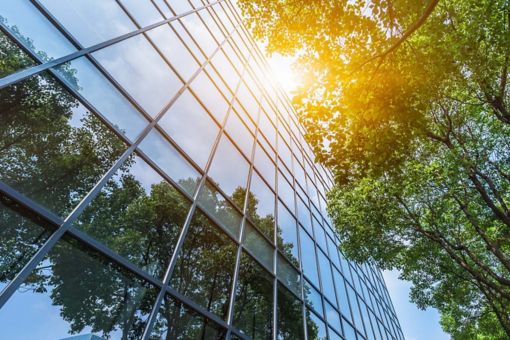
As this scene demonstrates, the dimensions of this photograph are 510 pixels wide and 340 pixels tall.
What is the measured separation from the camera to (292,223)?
417 inches

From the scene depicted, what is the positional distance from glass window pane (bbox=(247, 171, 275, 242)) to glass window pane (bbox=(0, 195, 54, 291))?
5151 millimetres

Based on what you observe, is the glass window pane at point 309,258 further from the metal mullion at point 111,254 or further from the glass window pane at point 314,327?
the metal mullion at point 111,254

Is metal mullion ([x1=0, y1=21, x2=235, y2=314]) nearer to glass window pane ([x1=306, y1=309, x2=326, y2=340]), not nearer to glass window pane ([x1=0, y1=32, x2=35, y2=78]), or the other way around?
glass window pane ([x1=0, y1=32, x2=35, y2=78])

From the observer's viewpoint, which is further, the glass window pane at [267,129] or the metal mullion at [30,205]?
the glass window pane at [267,129]

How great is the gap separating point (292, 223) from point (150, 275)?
7033 millimetres

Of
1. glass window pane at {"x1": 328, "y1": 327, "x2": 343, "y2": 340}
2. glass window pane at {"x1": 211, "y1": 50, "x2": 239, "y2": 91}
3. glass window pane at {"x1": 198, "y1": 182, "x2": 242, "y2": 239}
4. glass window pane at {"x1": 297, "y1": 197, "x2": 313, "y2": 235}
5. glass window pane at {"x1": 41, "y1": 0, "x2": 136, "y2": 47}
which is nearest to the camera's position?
glass window pane at {"x1": 41, "y1": 0, "x2": 136, "y2": 47}

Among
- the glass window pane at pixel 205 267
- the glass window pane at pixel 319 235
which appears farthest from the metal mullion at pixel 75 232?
the glass window pane at pixel 319 235

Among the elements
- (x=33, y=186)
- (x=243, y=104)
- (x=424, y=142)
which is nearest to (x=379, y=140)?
(x=243, y=104)

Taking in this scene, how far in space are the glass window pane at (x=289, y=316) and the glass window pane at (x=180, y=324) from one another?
2409mm

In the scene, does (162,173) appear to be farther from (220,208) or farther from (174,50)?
(174,50)

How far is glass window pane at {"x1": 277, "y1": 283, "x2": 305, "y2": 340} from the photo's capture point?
691 cm

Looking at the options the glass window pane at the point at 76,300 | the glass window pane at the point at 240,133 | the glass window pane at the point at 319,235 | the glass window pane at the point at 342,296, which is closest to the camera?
the glass window pane at the point at 76,300

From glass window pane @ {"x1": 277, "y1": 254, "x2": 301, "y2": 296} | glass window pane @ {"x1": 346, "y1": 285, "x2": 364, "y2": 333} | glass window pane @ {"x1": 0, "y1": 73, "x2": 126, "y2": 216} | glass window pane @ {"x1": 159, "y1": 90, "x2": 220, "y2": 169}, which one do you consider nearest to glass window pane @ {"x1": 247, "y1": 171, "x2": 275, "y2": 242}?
glass window pane @ {"x1": 277, "y1": 254, "x2": 301, "y2": 296}

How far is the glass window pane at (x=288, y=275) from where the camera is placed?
26.5 ft
